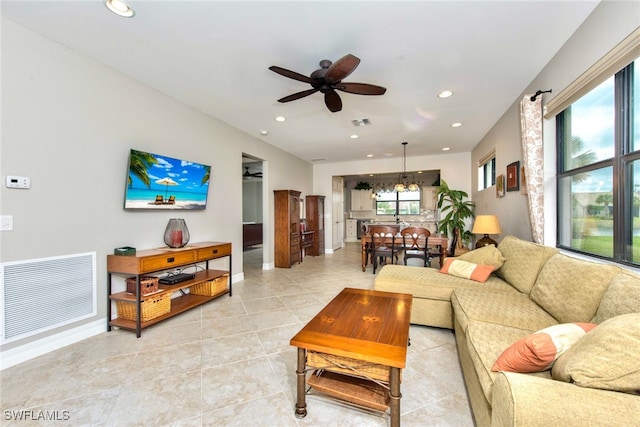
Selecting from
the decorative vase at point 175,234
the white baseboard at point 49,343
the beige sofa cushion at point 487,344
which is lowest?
the white baseboard at point 49,343

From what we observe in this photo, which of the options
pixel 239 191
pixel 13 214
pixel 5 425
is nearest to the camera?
pixel 5 425

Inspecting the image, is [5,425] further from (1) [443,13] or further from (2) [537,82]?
(2) [537,82]

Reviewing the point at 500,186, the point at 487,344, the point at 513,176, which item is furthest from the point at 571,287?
the point at 500,186

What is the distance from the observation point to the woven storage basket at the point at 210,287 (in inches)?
137

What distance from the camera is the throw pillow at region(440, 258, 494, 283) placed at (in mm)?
2695

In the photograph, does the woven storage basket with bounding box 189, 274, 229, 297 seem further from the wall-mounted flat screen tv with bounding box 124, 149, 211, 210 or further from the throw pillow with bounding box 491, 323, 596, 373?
the throw pillow with bounding box 491, 323, 596, 373

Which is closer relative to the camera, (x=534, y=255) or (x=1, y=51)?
(x=1, y=51)

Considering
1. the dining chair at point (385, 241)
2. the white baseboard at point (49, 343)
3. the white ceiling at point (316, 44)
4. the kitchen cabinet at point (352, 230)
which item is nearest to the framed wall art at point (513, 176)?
the white ceiling at point (316, 44)

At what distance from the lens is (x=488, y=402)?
115cm

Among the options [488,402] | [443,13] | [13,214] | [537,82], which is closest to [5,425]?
[13,214]

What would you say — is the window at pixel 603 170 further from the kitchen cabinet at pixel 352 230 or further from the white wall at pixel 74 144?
the kitchen cabinet at pixel 352 230

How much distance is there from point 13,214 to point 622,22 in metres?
4.45

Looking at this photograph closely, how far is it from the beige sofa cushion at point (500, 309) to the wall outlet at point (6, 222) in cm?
343

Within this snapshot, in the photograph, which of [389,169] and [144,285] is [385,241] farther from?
[144,285]
